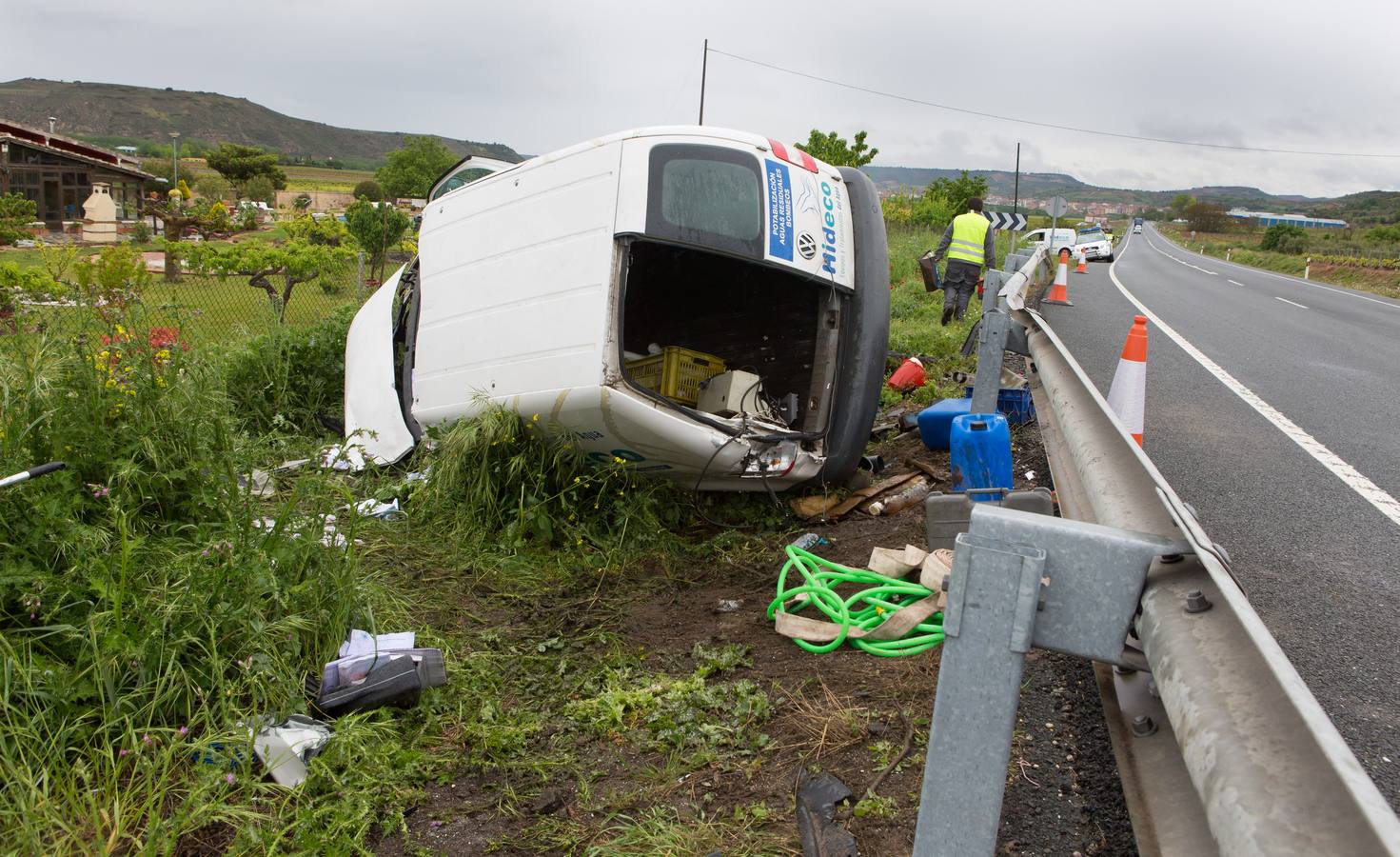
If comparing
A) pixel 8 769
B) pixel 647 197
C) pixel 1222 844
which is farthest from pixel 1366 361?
pixel 8 769

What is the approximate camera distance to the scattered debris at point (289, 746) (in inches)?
112

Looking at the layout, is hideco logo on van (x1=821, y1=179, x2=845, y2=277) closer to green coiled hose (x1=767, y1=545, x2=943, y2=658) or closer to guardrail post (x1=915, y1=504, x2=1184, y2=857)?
green coiled hose (x1=767, y1=545, x2=943, y2=658)

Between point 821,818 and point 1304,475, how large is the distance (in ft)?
13.0

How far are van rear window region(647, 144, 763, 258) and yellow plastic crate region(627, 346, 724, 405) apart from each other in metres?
1.26

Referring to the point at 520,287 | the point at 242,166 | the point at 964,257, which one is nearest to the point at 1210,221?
the point at 242,166

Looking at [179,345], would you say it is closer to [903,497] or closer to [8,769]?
[8,769]

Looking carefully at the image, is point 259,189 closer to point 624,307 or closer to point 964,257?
point 964,257

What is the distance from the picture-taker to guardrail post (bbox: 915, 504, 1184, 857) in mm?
1374

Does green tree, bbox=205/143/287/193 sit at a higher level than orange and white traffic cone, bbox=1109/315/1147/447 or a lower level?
higher

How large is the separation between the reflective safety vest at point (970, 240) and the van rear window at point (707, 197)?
6.66 m

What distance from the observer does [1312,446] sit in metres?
5.62

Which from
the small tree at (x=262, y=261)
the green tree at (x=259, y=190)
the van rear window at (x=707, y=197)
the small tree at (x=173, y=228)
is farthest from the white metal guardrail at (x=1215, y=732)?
the green tree at (x=259, y=190)

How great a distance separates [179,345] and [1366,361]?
1019cm

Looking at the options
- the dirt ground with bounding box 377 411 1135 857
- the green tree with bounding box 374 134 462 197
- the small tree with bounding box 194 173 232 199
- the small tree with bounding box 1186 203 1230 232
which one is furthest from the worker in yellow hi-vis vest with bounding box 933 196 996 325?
the small tree with bounding box 1186 203 1230 232
